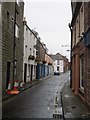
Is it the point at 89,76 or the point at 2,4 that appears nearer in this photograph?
the point at 89,76

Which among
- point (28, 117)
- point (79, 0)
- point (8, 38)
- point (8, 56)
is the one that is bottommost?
point (28, 117)

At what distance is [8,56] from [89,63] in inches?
→ 358

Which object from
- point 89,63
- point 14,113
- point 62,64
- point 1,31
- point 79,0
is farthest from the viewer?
point 62,64

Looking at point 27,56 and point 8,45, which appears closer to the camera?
point 8,45

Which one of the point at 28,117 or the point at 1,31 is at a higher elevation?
the point at 1,31

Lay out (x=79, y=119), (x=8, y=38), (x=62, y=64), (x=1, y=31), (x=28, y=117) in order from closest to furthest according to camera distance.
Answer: (x=79, y=119) → (x=28, y=117) → (x=1, y=31) → (x=8, y=38) → (x=62, y=64)

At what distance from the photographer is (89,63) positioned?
36.8 ft

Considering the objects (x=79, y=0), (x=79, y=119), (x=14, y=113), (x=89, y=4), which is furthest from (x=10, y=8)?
(x=79, y=119)

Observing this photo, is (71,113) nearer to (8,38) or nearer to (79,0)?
(79,0)

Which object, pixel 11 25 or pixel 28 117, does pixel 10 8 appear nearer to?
pixel 11 25

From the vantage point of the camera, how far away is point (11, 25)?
2034 centimetres

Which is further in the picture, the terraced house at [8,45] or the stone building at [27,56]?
the stone building at [27,56]

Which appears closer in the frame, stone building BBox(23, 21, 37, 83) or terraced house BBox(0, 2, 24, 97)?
terraced house BBox(0, 2, 24, 97)

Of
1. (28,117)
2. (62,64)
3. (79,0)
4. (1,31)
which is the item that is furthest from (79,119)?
(62,64)
